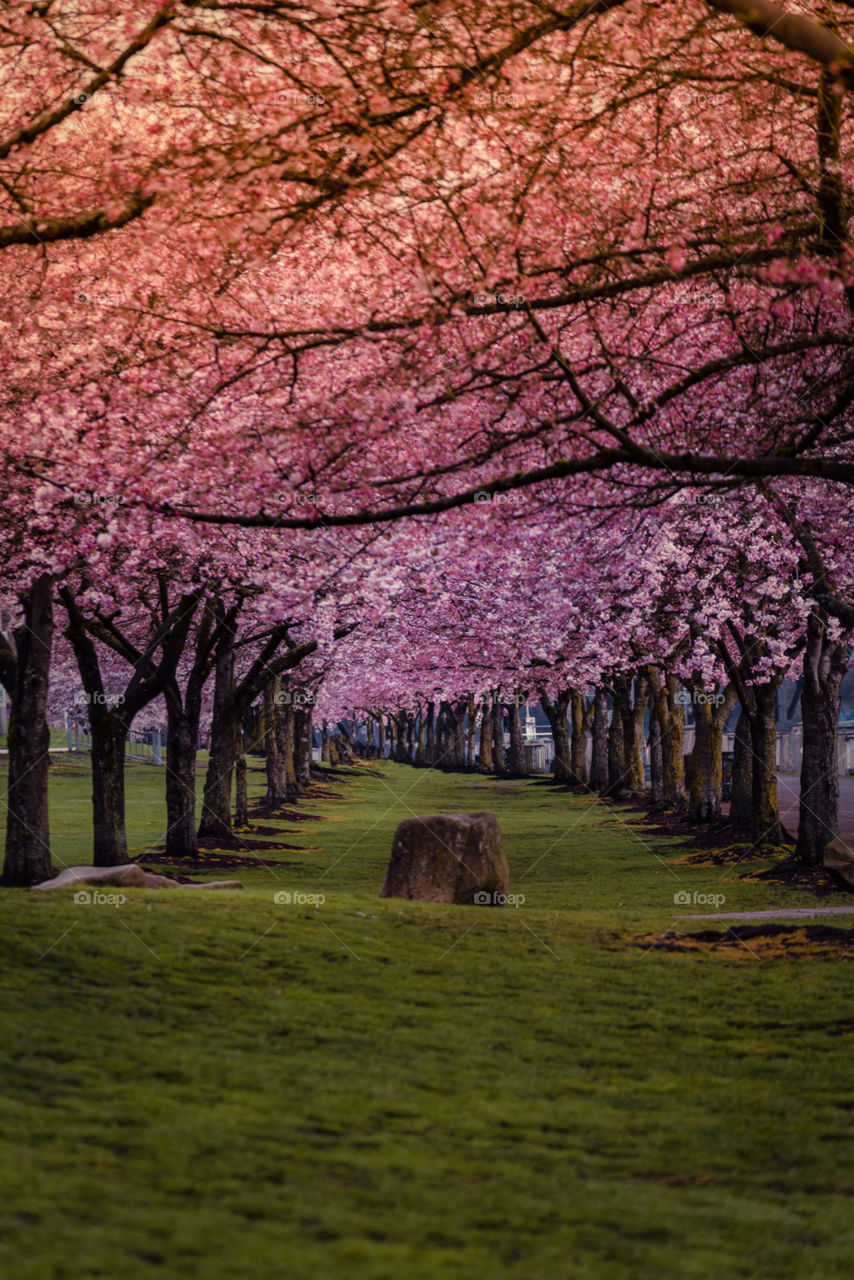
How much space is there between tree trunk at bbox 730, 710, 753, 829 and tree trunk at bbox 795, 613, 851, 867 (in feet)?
22.9

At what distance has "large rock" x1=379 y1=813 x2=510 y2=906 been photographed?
59.2 ft

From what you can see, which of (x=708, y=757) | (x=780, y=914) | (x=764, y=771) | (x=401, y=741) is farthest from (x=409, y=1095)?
(x=401, y=741)

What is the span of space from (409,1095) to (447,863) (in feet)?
32.4

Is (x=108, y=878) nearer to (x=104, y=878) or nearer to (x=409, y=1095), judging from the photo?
(x=104, y=878)

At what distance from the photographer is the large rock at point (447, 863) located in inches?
711

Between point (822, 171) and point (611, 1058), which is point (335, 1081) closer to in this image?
point (611, 1058)

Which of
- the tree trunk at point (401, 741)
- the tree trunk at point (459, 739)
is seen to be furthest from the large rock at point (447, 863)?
the tree trunk at point (401, 741)

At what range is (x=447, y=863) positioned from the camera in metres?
18.1

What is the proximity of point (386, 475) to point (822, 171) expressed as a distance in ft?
15.6

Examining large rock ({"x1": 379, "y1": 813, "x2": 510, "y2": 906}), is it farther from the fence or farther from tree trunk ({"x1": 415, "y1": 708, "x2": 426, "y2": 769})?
tree trunk ({"x1": 415, "y1": 708, "x2": 426, "y2": 769})

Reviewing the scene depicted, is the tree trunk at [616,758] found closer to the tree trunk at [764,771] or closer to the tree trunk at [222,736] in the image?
the tree trunk at [222,736]

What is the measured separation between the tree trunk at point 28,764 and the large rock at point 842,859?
469 inches

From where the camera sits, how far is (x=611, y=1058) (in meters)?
9.77

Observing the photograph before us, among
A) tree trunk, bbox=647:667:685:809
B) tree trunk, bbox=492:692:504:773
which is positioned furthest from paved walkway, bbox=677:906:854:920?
tree trunk, bbox=492:692:504:773
